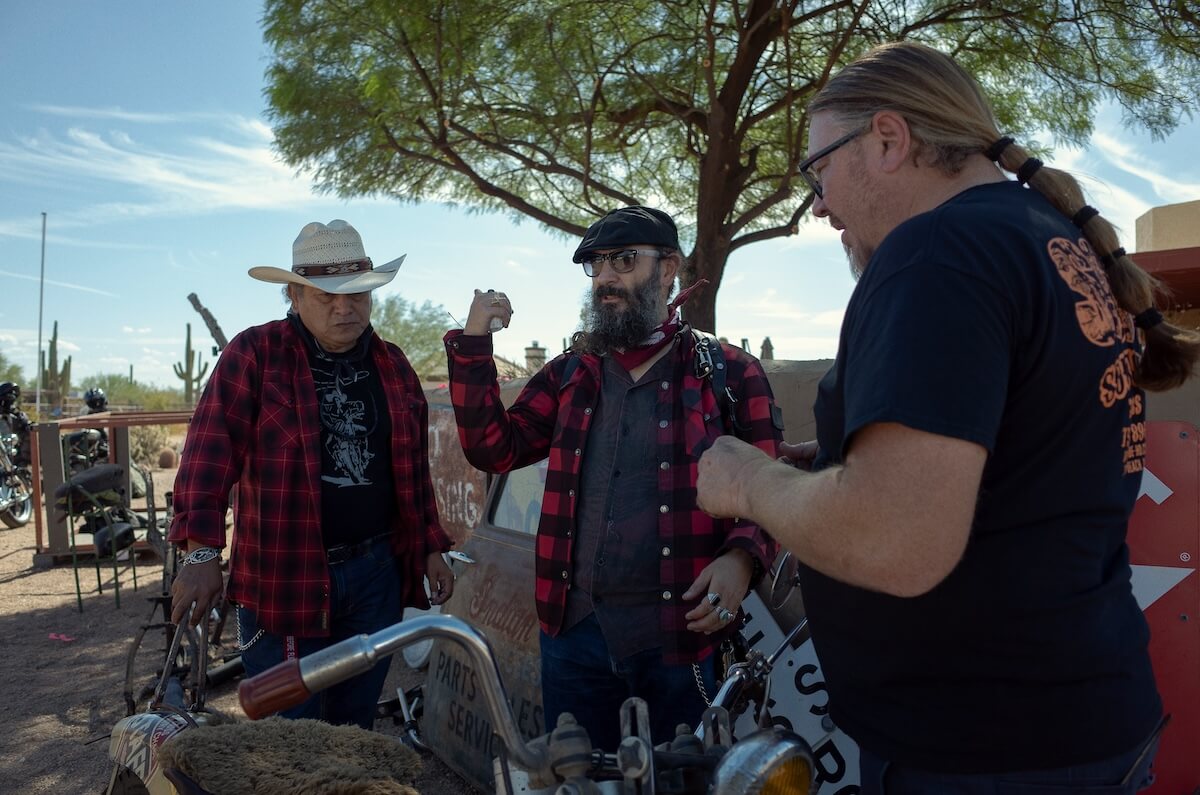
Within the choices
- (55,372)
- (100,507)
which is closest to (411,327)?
(55,372)

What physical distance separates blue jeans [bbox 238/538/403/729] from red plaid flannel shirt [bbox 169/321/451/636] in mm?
61

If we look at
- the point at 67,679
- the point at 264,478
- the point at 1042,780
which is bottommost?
the point at 67,679

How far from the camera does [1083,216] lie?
4.85 ft

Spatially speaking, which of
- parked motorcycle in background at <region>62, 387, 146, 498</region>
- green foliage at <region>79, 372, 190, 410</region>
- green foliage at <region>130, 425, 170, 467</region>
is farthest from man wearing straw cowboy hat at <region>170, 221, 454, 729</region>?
green foliage at <region>79, 372, 190, 410</region>

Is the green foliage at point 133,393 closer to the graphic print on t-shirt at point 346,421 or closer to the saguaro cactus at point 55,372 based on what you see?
the saguaro cactus at point 55,372

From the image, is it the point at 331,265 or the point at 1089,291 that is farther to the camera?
the point at 331,265

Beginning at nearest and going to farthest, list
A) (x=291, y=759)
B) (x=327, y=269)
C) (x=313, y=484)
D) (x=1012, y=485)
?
(x=1012, y=485)
(x=291, y=759)
(x=313, y=484)
(x=327, y=269)

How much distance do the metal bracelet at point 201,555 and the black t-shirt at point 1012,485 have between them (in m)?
2.11

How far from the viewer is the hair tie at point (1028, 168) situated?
1.47 metres

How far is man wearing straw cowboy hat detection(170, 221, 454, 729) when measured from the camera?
2926 mm

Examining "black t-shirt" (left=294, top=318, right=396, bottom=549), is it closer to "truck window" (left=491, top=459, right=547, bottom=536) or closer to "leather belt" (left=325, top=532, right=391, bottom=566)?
"leather belt" (left=325, top=532, right=391, bottom=566)

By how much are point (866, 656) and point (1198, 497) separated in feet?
5.33

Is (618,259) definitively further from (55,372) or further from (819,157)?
(55,372)

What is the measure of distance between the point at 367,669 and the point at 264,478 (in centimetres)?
183
